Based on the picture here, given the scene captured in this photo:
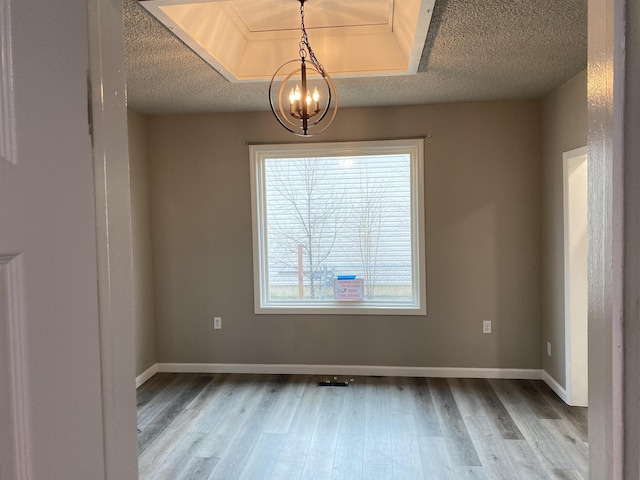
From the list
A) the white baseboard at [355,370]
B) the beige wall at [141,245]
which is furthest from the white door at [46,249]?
the white baseboard at [355,370]

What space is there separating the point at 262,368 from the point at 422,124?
273cm

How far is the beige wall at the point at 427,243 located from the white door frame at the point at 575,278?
54cm

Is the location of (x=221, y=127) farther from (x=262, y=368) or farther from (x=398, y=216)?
(x=262, y=368)

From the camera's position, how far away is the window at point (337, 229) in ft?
13.6

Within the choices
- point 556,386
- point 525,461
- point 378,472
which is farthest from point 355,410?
point 556,386

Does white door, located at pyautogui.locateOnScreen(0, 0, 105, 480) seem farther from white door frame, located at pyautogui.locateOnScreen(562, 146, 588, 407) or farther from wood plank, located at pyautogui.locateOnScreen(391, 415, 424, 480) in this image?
white door frame, located at pyautogui.locateOnScreen(562, 146, 588, 407)

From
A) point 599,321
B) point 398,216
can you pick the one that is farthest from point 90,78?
point 398,216

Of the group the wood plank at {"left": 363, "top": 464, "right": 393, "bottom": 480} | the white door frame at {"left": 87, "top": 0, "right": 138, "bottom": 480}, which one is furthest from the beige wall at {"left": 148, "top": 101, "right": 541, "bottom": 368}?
the white door frame at {"left": 87, "top": 0, "right": 138, "bottom": 480}

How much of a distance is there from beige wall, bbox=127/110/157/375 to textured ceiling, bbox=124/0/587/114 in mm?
314

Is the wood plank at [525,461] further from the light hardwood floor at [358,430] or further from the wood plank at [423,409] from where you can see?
the wood plank at [423,409]

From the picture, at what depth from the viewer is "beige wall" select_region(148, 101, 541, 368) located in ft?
13.1

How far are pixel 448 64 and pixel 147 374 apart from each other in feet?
12.1

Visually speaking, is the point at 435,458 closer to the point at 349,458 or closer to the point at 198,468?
the point at 349,458

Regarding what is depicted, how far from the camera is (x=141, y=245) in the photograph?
13.6ft
